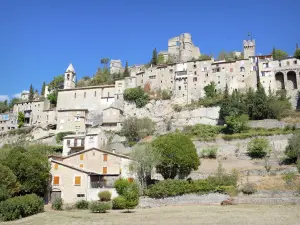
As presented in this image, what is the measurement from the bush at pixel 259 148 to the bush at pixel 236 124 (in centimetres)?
710

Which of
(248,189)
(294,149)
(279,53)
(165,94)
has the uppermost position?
(279,53)

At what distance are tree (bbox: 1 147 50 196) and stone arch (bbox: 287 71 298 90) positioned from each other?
55.1 m

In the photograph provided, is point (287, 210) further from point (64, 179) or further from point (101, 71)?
point (101, 71)

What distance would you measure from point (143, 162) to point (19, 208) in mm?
14768

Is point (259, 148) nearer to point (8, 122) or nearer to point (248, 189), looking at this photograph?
point (248, 189)

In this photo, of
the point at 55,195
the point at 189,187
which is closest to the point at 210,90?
the point at 189,187

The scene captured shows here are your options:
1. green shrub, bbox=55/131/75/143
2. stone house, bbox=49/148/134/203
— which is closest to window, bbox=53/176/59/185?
stone house, bbox=49/148/134/203

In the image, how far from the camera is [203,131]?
2325 inches

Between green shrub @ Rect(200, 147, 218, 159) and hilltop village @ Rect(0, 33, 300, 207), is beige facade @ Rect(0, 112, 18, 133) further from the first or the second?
green shrub @ Rect(200, 147, 218, 159)

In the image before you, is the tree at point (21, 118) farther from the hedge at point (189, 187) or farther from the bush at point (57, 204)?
→ the hedge at point (189, 187)

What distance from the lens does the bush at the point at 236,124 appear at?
2240 inches

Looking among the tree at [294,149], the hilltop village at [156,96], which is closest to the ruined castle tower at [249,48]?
the hilltop village at [156,96]

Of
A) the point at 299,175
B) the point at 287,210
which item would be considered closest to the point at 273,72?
the point at 299,175

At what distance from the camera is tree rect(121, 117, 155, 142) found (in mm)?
62625
